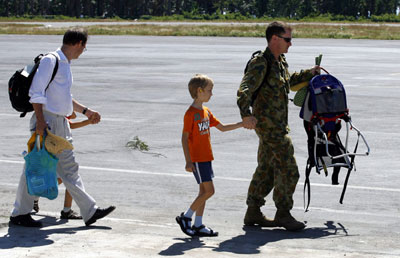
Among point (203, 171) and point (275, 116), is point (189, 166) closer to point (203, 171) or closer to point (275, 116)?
point (203, 171)

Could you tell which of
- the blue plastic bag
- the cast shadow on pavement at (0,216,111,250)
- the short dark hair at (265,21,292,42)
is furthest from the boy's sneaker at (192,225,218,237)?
the short dark hair at (265,21,292,42)

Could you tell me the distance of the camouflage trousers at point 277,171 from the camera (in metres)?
7.29

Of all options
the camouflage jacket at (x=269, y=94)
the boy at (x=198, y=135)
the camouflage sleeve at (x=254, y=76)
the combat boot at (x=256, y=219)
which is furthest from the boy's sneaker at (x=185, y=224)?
the camouflage sleeve at (x=254, y=76)

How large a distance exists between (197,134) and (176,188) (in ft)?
7.77

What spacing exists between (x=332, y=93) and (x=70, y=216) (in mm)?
2757

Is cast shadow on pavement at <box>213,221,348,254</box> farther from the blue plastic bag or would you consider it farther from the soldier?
the blue plastic bag

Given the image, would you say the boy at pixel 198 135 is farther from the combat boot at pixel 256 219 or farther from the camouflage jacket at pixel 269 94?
the combat boot at pixel 256 219

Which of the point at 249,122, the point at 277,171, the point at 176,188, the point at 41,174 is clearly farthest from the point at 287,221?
the point at 41,174

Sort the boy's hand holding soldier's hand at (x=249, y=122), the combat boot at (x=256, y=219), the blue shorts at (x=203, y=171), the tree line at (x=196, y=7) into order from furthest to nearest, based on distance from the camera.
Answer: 1. the tree line at (x=196, y=7)
2. the combat boot at (x=256, y=219)
3. the blue shorts at (x=203, y=171)
4. the boy's hand holding soldier's hand at (x=249, y=122)

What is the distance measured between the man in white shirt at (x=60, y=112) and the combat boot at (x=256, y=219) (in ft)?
4.22

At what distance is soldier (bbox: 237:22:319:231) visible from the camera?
283 inches

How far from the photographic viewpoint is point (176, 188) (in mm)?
9125

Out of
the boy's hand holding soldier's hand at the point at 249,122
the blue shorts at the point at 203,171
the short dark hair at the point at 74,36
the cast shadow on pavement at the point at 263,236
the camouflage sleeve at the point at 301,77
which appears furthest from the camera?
the camouflage sleeve at the point at 301,77

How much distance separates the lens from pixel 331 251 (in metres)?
6.51
